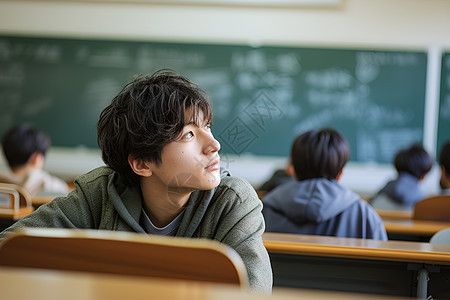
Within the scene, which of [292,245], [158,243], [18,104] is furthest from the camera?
[18,104]

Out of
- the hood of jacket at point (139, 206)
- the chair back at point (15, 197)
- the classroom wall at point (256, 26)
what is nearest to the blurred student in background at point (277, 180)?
the chair back at point (15, 197)

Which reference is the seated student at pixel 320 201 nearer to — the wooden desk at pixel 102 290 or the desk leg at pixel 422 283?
the desk leg at pixel 422 283

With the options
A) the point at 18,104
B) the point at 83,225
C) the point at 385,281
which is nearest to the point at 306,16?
the point at 18,104

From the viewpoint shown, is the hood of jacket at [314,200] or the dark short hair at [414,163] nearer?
the hood of jacket at [314,200]

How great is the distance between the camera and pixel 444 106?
5234mm

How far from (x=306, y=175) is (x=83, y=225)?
1.18 m

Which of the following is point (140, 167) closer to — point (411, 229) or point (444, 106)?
point (411, 229)

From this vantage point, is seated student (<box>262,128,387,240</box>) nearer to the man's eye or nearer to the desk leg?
the desk leg

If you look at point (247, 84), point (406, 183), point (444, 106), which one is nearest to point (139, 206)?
point (406, 183)

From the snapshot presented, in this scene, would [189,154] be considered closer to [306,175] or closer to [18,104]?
[306,175]

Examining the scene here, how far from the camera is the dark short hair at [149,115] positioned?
4.70ft

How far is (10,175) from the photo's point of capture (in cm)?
343

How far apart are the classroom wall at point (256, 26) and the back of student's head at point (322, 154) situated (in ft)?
8.91

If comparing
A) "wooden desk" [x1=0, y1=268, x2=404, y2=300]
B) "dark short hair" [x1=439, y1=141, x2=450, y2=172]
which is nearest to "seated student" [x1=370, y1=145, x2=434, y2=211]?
"dark short hair" [x1=439, y1=141, x2=450, y2=172]
